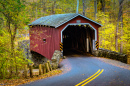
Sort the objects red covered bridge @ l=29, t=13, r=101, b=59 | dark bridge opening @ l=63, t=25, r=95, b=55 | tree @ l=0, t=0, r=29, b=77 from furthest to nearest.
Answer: dark bridge opening @ l=63, t=25, r=95, b=55
red covered bridge @ l=29, t=13, r=101, b=59
tree @ l=0, t=0, r=29, b=77

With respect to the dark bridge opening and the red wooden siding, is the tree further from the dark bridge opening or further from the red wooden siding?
the dark bridge opening

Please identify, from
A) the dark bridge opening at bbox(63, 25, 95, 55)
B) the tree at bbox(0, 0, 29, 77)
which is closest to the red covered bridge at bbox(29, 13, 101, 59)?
the dark bridge opening at bbox(63, 25, 95, 55)

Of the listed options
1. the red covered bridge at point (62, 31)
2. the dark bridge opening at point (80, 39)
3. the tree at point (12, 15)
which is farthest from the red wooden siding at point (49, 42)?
the tree at point (12, 15)

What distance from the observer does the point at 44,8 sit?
132ft

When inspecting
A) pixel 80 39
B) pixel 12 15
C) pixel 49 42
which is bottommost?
pixel 49 42

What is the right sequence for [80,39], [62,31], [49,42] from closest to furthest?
[62,31], [49,42], [80,39]

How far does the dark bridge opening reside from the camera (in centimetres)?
1877

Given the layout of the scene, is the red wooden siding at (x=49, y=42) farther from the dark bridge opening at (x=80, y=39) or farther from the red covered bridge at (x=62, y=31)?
the dark bridge opening at (x=80, y=39)

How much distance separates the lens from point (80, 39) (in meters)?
21.8

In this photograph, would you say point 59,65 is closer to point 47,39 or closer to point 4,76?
point 4,76

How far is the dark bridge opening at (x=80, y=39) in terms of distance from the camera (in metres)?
18.8

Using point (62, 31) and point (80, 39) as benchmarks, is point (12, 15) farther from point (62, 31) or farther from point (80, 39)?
point (80, 39)

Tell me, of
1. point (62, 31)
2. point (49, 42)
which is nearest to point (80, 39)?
point (49, 42)

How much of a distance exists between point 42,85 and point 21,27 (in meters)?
4.49
